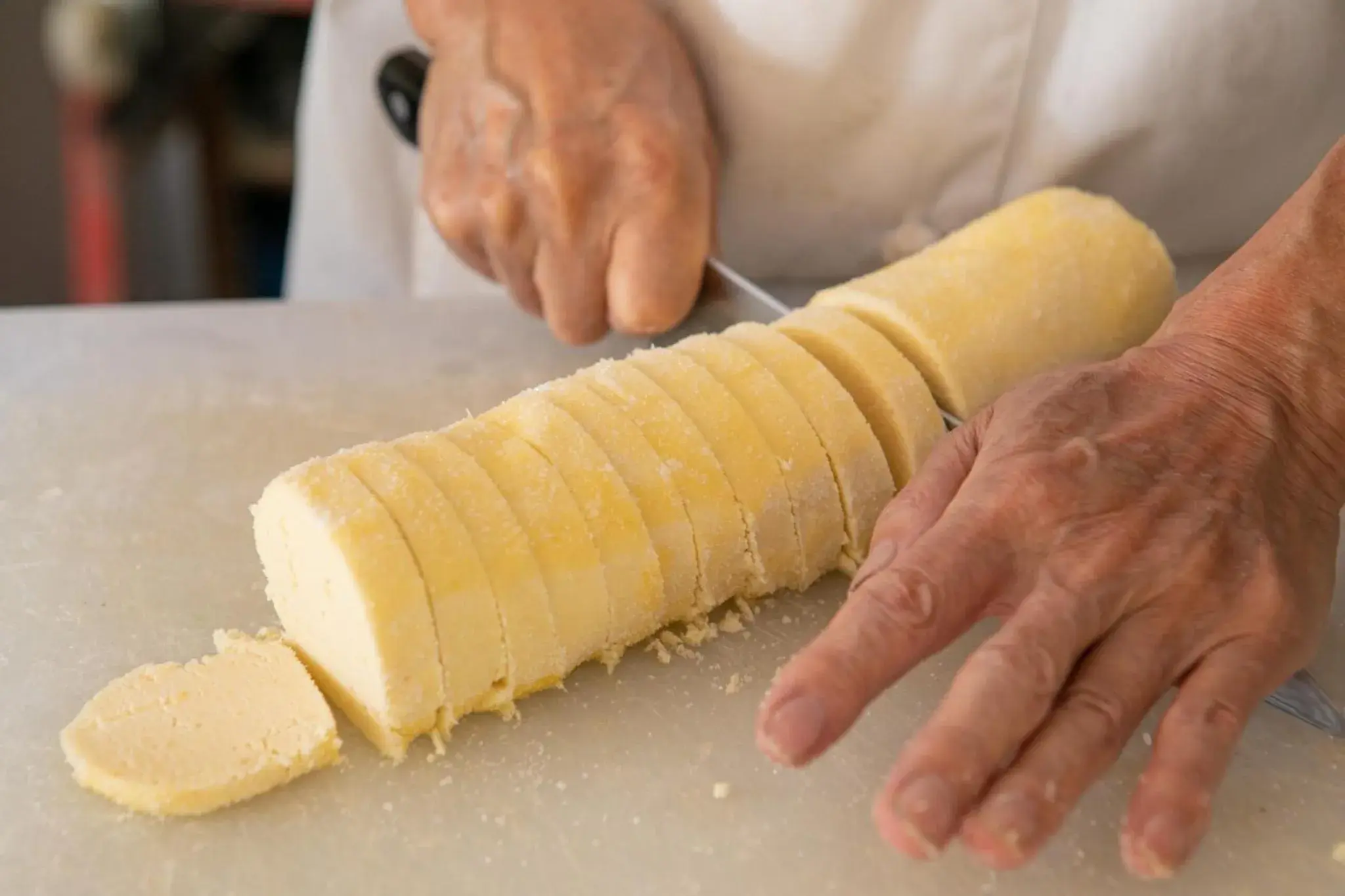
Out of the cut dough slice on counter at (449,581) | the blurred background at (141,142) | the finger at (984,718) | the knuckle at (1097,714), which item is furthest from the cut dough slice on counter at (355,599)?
the blurred background at (141,142)

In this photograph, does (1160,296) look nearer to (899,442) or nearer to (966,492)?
(899,442)

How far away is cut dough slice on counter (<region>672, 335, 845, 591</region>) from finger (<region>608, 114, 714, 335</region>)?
0.33 m

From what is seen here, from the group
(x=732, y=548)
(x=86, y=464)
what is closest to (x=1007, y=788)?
(x=732, y=548)

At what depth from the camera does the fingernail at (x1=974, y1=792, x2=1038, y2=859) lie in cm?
106

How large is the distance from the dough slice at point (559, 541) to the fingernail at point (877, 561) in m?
0.32

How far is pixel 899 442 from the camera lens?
5.51 ft

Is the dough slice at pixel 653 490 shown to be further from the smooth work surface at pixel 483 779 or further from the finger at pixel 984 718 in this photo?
the finger at pixel 984 718

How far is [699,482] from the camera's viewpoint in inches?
59.8

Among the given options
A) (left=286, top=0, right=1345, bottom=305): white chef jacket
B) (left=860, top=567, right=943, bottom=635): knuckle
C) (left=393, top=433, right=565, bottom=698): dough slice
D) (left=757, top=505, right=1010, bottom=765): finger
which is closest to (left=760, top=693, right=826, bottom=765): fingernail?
(left=757, top=505, right=1010, bottom=765): finger

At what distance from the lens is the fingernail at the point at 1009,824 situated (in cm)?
106

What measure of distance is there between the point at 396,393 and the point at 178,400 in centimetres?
36

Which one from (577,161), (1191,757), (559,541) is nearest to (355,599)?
(559,541)

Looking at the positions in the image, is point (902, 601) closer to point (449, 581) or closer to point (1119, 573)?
point (1119, 573)

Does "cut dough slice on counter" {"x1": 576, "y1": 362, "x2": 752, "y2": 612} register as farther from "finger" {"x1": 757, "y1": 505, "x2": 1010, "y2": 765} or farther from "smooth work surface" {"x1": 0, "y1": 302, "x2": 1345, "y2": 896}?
"finger" {"x1": 757, "y1": 505, "x2": 1010, "y2": 765}
